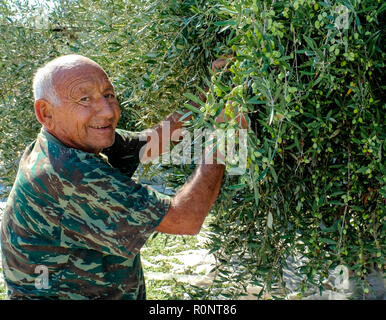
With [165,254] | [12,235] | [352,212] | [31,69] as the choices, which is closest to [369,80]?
[352,212]

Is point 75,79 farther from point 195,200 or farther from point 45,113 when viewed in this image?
point 195,200

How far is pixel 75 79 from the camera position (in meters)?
1.81

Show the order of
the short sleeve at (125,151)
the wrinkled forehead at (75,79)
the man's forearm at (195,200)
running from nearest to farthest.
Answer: the man's forearm at (195,200)
the wrinkled forehead at (75,79)
the short sleeve at (125,151)

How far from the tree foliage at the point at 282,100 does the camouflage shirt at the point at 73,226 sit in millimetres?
383

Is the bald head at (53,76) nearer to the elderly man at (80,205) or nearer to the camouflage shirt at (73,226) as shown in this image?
the elderly man at (80,205)

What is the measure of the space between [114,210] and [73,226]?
0.69 feet

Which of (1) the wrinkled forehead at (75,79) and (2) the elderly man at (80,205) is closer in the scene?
(2) the elderly man at (80,205)

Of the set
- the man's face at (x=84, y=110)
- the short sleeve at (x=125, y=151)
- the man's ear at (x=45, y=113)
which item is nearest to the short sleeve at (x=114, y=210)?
the man's face at (x=84, y=110)

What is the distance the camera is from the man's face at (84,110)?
1.80 metres

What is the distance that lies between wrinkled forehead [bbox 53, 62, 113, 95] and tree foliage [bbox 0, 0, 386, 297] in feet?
0.94

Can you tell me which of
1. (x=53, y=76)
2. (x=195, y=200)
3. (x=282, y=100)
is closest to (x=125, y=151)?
(x=53, y=76)

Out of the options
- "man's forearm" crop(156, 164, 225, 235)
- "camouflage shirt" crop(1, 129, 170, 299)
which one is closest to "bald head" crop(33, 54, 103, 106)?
"camouflage shirt" crop(1, 129, 170, 299)

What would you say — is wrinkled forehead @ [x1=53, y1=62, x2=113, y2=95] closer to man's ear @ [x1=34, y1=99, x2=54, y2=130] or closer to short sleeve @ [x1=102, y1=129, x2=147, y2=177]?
man's ear @ [x1=34, y1=99, x2=54, y2=130]

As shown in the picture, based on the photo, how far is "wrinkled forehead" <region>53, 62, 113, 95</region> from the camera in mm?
1798
